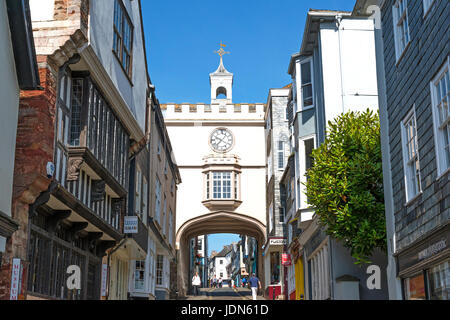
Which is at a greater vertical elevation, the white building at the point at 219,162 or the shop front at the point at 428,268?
the white building at the point at 219,162

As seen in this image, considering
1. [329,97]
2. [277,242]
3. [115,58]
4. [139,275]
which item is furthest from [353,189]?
[277,242]

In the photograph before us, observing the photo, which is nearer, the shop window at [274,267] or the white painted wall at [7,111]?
the white painted wall at [7,111]

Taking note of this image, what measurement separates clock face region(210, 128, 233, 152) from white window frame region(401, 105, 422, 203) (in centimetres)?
2782

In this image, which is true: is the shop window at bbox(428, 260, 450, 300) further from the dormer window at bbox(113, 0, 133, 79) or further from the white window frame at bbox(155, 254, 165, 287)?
the white window frame at bbox(155, 254, 165, 287)

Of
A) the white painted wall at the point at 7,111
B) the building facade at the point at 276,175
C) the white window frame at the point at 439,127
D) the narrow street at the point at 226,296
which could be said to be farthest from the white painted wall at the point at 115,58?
the narrow street at the point at 226,296

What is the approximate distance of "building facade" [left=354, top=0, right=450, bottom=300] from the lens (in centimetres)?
1005

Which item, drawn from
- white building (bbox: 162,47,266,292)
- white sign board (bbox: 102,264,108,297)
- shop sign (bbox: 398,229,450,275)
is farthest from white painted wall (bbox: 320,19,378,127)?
white building (bbox: 162,47,266,292)

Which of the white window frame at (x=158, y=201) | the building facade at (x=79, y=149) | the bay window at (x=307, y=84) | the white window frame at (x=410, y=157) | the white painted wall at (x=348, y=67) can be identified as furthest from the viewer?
the white window frame at (x=158, y=201)

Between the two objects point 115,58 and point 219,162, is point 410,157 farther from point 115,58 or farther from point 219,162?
point 219,162

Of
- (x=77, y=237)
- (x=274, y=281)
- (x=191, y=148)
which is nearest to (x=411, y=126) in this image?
(x=77, y=237)

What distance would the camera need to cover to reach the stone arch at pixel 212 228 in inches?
1559

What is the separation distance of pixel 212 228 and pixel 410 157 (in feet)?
112

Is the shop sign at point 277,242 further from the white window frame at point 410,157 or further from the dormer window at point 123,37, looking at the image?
the white window frame at point 410,157

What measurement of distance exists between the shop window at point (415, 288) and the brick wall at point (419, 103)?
0.70 metres
